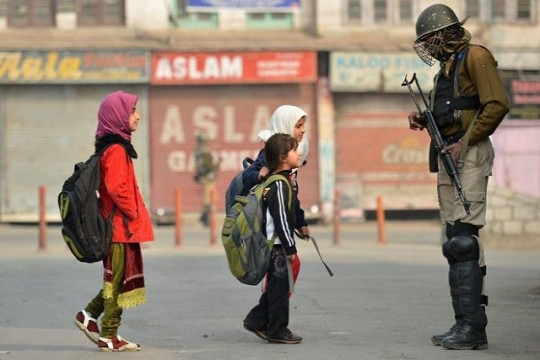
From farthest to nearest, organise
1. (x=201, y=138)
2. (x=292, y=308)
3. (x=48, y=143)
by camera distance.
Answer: (x=48, y=143) < (x=201, y=138) < (x=292, y=308)

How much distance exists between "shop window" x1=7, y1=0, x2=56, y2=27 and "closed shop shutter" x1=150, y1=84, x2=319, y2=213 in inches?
113

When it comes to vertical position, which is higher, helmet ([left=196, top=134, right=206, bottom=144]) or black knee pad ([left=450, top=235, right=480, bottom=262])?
helmet ([left=196, top=134, right=206, bottom=144])

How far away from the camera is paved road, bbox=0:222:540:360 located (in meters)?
8.12

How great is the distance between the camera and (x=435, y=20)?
822cm

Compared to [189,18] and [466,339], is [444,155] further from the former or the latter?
[189,18]

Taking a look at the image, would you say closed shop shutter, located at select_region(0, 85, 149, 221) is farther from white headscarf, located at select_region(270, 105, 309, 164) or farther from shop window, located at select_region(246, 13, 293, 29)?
white headscarf, located at select_region(270, 105, 309, 164)

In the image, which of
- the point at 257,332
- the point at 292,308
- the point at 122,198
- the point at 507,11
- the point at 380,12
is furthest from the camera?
the point at 507,11

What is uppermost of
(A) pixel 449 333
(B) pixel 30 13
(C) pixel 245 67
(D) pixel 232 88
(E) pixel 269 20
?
(B) pixel 30 13

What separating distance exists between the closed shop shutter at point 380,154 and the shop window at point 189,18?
3.25 m

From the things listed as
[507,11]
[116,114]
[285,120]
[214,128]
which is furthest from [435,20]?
[507,11]

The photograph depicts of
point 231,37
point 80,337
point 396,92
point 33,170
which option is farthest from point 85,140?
point 80,337

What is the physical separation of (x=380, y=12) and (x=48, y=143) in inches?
311

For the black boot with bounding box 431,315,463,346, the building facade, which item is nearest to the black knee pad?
the black boot with bounding box 431,315,463,346

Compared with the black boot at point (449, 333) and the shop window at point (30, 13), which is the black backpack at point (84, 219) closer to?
the black boot at point (449, 333)
